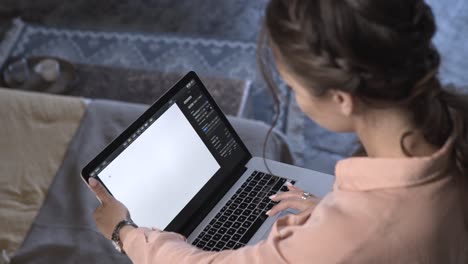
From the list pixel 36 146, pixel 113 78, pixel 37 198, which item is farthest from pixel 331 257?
pixel 113 78

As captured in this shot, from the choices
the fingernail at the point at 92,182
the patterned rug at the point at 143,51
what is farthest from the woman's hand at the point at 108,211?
the patterned rug at the point at 143,51

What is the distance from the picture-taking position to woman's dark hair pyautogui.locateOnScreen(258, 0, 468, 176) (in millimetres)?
833

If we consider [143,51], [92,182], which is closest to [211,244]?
[92,182]

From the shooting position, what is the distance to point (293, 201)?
1295 mm

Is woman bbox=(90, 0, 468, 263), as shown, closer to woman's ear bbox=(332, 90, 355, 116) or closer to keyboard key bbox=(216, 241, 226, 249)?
woman's ear bbox=(332, 90, 355, 116)

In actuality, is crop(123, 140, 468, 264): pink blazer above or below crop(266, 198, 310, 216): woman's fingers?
above

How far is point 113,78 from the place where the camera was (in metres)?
2.66

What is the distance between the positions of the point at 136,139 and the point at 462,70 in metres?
1.76

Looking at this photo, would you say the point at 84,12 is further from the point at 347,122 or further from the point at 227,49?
the point at 347,122

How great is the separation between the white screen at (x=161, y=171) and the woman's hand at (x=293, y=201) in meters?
0.17

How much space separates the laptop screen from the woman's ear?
52 cm

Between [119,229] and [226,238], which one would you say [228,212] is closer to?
[226,238]

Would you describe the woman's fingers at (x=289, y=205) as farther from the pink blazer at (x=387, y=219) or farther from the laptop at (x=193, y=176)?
the pink blazer at (x=387, y=219)

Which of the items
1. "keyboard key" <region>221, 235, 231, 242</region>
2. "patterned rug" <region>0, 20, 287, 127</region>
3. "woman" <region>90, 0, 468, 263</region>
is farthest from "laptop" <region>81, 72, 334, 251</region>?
"patterned rug" <region>0, 20, 287, 127</region>
